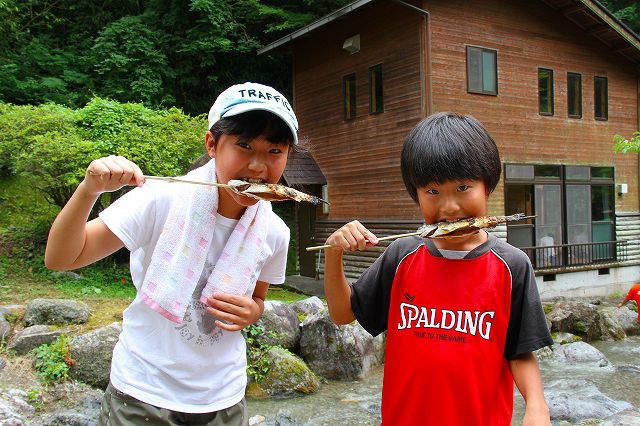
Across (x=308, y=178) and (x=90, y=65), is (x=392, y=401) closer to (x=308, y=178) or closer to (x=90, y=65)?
(x=308, y=178)

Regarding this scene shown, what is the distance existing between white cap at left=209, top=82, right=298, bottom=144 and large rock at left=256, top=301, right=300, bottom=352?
18.2ft

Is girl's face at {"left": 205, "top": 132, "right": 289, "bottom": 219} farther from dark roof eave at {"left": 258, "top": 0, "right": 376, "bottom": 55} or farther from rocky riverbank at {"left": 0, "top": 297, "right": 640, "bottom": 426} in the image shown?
dark roof eave at {"left": 258, "top": 0, "right": 376, "bottom": 55}

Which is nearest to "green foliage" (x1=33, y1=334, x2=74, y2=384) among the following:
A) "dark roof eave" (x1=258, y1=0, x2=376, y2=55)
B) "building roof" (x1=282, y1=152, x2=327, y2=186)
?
"building roof" (x1=282, y1=152, x2=327, y2=186)

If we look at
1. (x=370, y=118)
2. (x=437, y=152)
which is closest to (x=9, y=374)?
(x=437, y=152)

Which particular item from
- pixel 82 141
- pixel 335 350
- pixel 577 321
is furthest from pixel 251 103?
pixel 577 321

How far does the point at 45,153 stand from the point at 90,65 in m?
9.90

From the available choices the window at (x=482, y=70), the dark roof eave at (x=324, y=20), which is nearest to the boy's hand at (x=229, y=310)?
the dark roof eave at (x=324, y=20)

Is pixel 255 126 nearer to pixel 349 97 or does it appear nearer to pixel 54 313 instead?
pixel 54 313

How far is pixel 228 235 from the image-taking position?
221 cm

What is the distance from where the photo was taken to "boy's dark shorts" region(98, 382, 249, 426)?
6.37 feet

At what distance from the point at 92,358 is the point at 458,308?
5.21m

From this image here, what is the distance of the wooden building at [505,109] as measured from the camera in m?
12.3

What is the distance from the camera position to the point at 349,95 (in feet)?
47.0

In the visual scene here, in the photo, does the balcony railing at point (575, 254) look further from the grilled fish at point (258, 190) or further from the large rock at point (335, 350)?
the grilled fish at point (258, 190)
